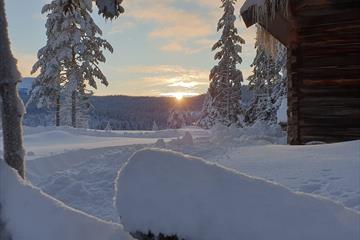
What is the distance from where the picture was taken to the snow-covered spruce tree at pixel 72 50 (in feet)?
99.3

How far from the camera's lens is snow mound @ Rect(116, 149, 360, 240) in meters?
2.53

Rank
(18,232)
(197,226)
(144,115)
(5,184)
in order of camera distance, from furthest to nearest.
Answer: (144,115), (5,184), (18,232), (197,226)

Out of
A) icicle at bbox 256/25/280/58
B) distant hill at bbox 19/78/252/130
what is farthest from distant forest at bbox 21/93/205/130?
icicle at bbox 256/25/280/58

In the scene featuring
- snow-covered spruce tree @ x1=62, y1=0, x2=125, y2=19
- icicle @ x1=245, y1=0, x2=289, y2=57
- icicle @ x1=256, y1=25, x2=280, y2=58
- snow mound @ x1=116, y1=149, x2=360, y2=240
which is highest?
icicle @ x1=245, y1=0, x2=289, y2=57

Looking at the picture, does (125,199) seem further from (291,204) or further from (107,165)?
(107,165)

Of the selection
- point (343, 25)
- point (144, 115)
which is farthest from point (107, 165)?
point (144, 115)

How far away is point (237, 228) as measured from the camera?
2672 mm

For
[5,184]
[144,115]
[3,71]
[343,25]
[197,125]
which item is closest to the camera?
[5,184]

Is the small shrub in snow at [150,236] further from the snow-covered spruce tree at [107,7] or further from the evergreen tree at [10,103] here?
the snow-covered spruce tree at [107,7]

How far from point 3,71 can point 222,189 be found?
2.45m

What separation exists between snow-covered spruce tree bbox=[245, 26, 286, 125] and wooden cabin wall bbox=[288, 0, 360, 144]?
1.63 meters

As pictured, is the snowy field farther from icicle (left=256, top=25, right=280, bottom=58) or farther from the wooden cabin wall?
icicle (left=256, top=25, right=280, bottom=58)

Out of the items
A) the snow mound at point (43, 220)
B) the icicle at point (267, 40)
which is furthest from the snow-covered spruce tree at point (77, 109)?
the snow mound at point (43, 220)

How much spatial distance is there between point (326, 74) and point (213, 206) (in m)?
7.72
